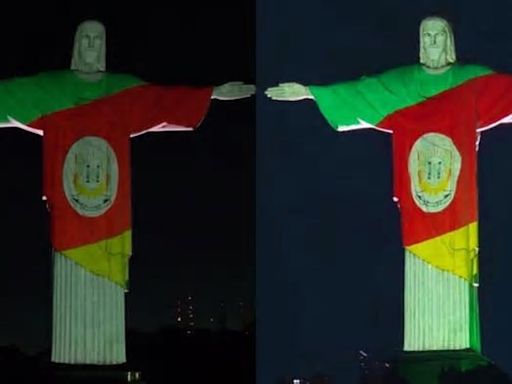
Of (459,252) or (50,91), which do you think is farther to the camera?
(50,91)

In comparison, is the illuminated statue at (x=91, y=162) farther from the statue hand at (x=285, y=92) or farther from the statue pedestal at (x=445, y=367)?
the statue pedestal at (x=445, y=367)

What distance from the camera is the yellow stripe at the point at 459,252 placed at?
2279 mm

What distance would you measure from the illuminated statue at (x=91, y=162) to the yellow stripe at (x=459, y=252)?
25.1 inches

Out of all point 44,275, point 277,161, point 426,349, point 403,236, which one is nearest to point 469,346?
point 426,349

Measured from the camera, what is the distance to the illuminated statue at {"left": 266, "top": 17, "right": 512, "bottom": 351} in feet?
7.48

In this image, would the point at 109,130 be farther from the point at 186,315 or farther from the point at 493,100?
the point at 493,100

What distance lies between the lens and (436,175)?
90.4 inches

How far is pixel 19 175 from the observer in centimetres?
237

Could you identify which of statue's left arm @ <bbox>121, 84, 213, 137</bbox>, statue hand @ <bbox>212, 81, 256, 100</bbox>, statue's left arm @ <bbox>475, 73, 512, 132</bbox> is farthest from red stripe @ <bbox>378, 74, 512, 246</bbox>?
Answer: statue's left arm @ <bbox>121, 84, 213, 137</bbox>

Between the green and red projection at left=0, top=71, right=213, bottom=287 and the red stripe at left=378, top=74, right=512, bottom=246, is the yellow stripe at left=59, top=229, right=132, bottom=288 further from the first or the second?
the red stripe at left=378, top=74, right=512, bottom=246

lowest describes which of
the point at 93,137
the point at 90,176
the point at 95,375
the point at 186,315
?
the point at 95,375

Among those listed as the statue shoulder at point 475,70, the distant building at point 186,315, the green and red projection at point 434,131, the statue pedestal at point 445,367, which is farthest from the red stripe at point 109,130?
the statue pedestal at point 445,367


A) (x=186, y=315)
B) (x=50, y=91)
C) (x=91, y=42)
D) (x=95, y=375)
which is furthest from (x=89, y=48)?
(x=95, y=375)

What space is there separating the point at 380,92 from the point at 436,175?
259mm
